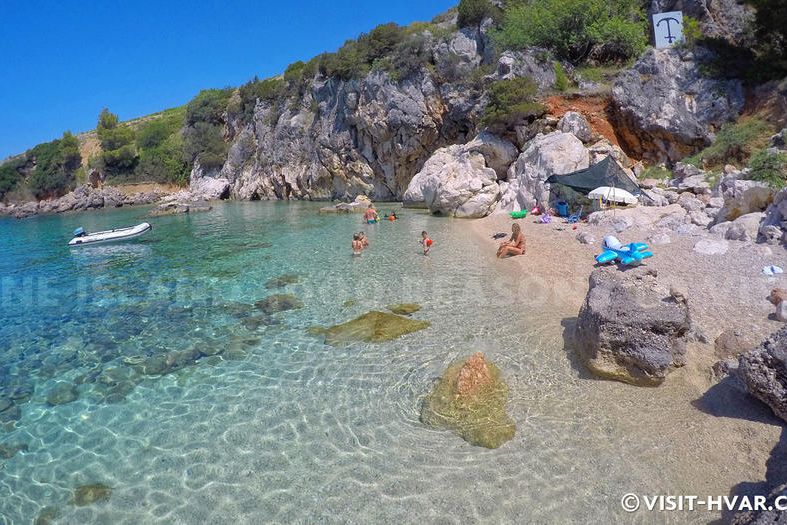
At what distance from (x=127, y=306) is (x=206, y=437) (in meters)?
6.68

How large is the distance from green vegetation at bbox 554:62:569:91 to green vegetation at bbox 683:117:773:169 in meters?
8.63

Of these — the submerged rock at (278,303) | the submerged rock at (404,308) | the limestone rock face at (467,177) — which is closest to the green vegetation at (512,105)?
the limestone rock face at (467,177)

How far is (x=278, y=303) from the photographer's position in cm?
959

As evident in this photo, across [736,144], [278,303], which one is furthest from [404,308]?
[736,144]

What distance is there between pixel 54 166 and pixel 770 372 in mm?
74601

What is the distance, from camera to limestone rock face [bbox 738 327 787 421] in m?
4.07

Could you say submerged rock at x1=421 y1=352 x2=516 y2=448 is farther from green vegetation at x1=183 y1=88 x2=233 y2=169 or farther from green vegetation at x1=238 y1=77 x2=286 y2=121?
green vegetation at x1=183 y1=88 x2=233 y2=169

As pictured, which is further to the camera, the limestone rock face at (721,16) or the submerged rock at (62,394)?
the limestone rock face at (721,16)

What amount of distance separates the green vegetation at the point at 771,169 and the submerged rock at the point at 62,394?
1750cm

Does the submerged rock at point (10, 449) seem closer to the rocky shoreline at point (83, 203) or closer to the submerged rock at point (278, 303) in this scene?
the submerged rock at point (278, 303)

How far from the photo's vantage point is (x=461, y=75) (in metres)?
31.0

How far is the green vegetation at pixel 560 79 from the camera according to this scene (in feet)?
81.3

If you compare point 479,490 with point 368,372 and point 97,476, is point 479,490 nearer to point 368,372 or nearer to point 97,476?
point 368,372

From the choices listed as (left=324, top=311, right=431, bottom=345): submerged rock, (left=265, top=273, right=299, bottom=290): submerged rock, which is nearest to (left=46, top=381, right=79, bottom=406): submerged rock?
(left=324, top=311, right=431, bottom=345): submerged rock
